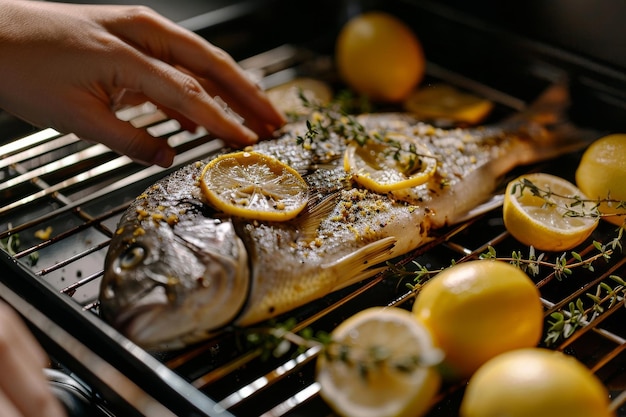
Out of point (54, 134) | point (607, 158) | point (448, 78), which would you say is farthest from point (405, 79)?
point (54, 134)

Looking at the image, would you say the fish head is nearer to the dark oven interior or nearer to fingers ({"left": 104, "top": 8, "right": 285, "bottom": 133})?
the dark oven interior

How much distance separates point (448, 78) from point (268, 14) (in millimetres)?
850

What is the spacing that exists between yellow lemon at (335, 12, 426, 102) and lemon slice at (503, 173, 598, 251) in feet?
3.08

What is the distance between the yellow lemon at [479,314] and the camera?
56.1 inches

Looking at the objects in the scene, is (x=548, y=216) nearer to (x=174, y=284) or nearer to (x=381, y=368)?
(x=381, y=368)

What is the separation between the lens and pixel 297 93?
8.98 ft

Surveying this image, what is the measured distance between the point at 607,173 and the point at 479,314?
0.82 meters

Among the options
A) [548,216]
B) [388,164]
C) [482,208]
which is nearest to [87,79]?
[388,164]

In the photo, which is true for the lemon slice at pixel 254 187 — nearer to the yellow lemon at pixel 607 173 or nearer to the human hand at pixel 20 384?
the human hand at pixel 20 384

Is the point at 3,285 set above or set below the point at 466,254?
above

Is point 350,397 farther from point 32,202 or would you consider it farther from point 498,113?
point 498,113

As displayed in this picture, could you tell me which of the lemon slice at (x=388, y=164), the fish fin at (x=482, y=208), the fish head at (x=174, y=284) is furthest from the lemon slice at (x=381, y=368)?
the fish fin at (x=482, y=208)

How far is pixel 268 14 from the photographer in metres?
3.10

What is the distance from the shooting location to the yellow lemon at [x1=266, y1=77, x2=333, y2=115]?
106 inches
